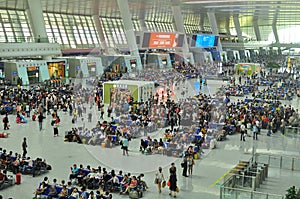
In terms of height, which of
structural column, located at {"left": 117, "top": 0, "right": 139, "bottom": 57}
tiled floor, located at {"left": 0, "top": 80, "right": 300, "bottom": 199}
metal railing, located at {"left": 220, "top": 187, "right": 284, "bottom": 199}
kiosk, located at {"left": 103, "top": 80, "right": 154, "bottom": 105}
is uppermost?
structural column, located at {"left": 117, "top": 0, "right": 139, "bottom": 57}

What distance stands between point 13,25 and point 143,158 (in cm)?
3543

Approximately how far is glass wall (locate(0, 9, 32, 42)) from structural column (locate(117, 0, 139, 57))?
10.7 metres

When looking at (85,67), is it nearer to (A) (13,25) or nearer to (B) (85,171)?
(A) (13,25)

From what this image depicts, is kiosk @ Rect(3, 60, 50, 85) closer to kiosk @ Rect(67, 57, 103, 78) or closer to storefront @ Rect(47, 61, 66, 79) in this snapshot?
storefront @ Rect(47, 61, 66, 79)

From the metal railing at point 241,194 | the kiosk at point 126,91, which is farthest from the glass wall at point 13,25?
the metal railing at point 241,194

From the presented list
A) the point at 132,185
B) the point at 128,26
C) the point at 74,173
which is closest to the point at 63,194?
the point at 74,173

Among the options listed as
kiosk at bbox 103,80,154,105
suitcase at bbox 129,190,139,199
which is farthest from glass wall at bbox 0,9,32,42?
suitcase at bbox 129,190,139,199

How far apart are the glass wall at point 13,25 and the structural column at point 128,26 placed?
10719mm

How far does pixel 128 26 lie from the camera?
143 ft

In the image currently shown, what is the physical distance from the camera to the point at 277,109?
24.4 meters

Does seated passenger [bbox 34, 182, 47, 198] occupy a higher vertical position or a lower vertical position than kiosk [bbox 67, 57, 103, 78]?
lower

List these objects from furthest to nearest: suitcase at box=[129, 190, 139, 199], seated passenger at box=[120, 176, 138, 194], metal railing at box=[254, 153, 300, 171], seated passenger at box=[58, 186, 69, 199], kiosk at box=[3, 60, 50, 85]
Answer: kiosk at box=[3, 60, 50, 85]
metal railing at box=[254, 153, 300, 171]
seated passenger at box=[120, 176, 138, 194]
suitcase at box=[129, 190, 139, 199]
seated passenger at box=[58, 186, 69, 199]

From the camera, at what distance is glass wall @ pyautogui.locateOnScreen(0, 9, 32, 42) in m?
44.2

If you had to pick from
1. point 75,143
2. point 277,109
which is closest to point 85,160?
point 75,143
